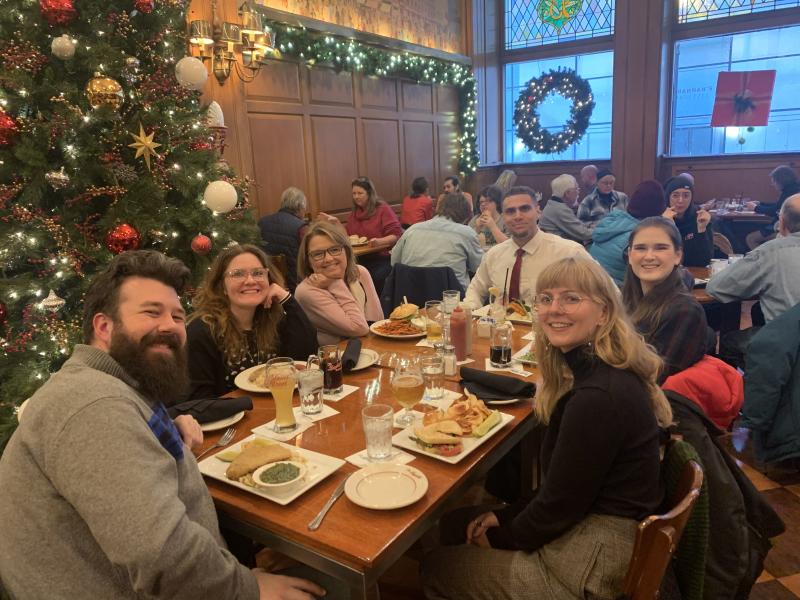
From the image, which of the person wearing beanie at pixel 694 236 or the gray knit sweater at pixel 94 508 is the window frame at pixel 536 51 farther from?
the gray knit sweater at pixel 94 508

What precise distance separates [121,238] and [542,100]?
7490 mm

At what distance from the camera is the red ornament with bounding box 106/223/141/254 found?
123 inches

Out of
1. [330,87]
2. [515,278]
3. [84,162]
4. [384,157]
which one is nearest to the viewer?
[84,162]

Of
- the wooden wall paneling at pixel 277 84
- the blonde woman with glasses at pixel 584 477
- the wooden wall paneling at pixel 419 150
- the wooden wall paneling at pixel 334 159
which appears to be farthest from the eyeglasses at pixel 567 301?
the wooden wall paneling at pixel 419 150

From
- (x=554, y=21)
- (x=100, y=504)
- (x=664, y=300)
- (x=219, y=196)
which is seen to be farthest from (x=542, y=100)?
(x=100, y=504)

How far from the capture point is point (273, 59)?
582 centimetres

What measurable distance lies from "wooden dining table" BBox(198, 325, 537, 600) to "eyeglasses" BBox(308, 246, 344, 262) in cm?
111

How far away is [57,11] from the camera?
289 centimetres

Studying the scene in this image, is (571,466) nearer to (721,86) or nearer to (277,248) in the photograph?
(277,248)

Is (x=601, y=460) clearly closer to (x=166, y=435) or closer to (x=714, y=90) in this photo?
(x=166, y=435)

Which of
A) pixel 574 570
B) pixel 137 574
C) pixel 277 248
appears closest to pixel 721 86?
pixel 277 248

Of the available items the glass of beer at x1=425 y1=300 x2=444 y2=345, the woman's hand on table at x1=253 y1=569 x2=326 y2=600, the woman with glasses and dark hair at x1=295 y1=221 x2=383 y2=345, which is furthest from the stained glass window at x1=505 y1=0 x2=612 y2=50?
the woman's hand on table at x1=253 y1=569 x2=326 y2=600

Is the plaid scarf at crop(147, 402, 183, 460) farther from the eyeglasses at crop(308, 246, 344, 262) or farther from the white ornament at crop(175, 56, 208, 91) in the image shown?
the white ornament at crop(175, 56, 208, 91)

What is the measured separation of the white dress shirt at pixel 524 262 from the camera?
322 cm
